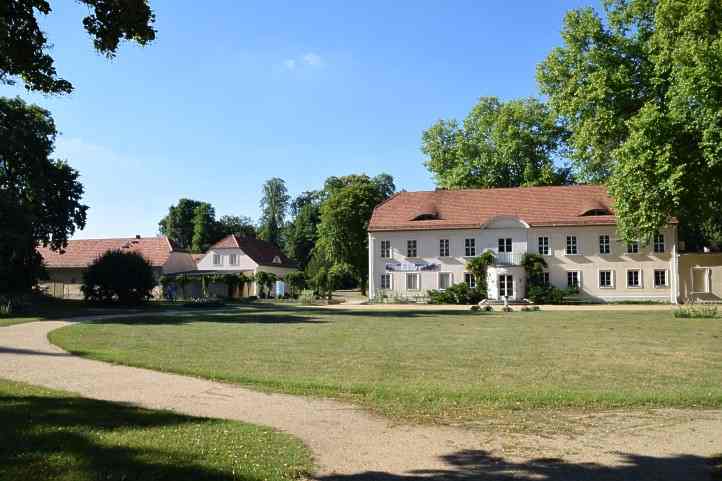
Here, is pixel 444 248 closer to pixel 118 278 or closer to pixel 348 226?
pixel 348 226

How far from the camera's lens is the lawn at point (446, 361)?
9.28 m

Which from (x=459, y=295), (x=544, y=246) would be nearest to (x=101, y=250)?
(x=459, y=295)

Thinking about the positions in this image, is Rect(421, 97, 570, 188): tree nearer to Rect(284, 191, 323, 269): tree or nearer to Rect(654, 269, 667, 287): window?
Rect(654, 269, 667, 287): window

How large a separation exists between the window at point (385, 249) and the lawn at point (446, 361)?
25562mm

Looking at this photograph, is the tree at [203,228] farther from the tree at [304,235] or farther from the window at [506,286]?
the window at [506,286]

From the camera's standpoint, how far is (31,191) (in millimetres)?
37969

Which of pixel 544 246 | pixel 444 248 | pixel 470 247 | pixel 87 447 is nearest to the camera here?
pixel 87 447

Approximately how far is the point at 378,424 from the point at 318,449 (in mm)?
1330

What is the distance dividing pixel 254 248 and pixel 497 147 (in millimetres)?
30684

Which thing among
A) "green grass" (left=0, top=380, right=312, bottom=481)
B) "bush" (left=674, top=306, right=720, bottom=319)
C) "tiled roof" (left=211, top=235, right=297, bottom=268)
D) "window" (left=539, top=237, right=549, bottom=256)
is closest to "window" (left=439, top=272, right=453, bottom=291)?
"window" (left=539, top=237, right=549, bottom=256)

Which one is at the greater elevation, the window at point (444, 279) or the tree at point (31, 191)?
the tree at point (31, 191)

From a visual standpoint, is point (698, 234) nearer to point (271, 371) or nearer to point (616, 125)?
point (616, 125)

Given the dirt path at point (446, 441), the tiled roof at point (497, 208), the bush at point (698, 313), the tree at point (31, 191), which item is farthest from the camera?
the tiled roof at point (497, 208)

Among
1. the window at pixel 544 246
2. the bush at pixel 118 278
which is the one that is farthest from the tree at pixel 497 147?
the bush at pixel 118 278
